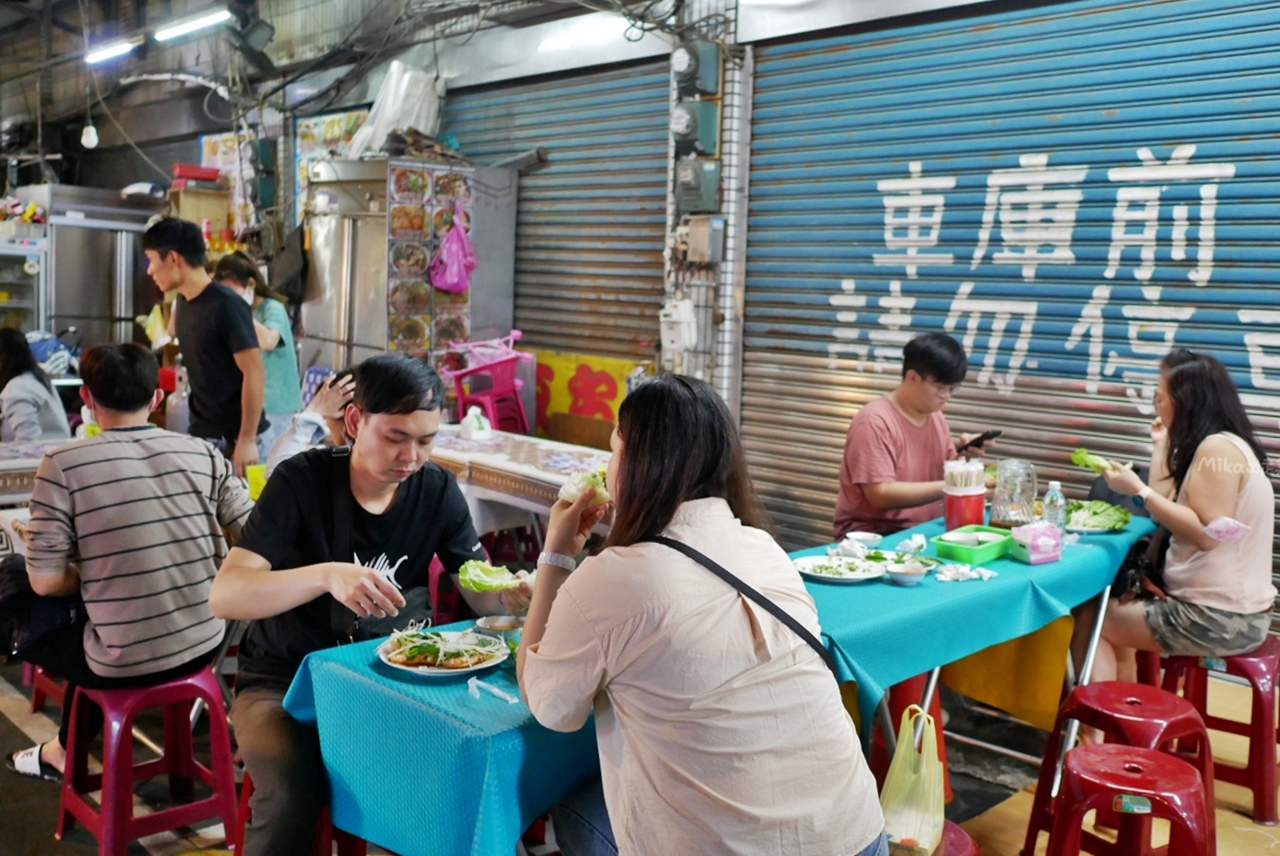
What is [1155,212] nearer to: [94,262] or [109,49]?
[109,49]

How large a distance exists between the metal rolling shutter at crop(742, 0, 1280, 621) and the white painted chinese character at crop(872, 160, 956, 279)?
0.01 meters

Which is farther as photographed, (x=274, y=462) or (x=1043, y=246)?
(x=1043, y=246)

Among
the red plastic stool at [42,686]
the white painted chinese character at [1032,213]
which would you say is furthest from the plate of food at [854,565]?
the red plastic stool at [42,686]

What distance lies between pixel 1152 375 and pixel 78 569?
497 centimetres

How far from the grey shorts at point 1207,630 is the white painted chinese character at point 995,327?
2.17 metres

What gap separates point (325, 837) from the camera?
2.88m

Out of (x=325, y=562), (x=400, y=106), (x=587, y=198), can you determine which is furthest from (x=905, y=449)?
(x=400, y=106)

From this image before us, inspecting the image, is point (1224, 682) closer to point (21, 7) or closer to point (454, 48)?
point (454, 48)

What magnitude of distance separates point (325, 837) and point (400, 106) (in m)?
7.71

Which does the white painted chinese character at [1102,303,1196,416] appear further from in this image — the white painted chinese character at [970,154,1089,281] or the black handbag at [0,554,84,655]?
the black handbag at [0,554,84,655]

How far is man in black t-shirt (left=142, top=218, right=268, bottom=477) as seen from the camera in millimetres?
5535

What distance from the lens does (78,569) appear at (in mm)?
3615

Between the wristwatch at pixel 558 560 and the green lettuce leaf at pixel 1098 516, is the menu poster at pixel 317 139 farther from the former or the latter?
the wristwatch at pixel 558 560

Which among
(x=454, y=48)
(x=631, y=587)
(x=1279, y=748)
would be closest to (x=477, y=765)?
(x=631, y=587)
